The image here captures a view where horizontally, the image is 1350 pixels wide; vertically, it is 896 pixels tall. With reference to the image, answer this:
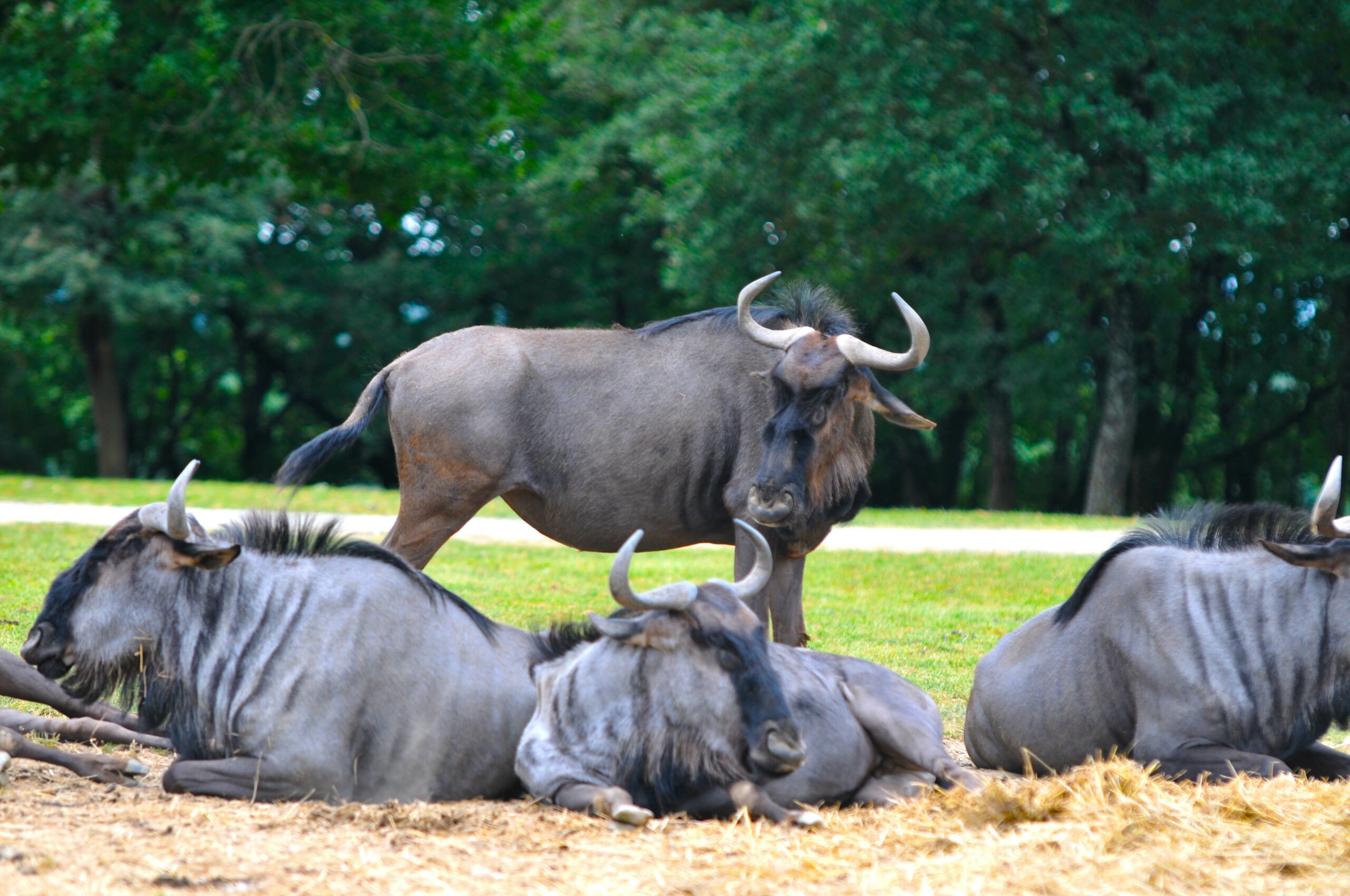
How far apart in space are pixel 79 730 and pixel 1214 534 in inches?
216

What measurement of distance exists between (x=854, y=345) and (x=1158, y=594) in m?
2.21

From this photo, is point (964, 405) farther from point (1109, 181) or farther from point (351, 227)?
point (351, 227)

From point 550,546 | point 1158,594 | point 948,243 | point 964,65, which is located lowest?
point 550,546

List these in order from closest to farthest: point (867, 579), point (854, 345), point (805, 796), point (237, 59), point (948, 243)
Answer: point (805, 796) < point (854, 345) < point (867, 579) < point (237, 59) < point (948, 243)

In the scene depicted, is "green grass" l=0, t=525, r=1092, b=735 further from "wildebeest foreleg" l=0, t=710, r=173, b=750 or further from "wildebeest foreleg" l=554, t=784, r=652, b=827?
"wildebeest foreleg" l=554, t=784, r=652, b=827

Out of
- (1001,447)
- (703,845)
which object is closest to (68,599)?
(703,845)

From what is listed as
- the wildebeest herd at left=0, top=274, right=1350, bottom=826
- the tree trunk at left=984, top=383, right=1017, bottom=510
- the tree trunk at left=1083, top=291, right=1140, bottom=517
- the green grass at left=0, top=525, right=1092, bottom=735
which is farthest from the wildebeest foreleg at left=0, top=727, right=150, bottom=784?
the tree trunk at left=984, top=383, right=1017, bottom=510

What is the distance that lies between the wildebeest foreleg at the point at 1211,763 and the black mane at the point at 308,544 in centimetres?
301

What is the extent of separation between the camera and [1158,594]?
20.6 ft

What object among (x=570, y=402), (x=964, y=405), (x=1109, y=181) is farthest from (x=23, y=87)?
(x=964, y=405)

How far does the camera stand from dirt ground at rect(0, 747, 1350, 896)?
4.38 meters

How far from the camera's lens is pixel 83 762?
5867 millimetres

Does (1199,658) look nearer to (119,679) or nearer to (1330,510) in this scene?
(1330,510)

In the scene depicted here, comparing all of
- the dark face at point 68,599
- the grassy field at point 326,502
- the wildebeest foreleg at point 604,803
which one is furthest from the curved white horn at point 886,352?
the grassy field at point 326,502
